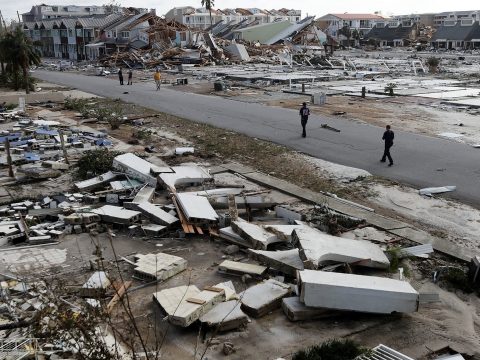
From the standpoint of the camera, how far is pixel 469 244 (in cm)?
954

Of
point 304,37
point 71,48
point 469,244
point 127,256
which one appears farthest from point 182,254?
point 71,48

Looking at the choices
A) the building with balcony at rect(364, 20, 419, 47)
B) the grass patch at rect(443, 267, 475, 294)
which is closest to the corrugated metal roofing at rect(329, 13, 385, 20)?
the building with balcony at rect(364, 20, 419, 47)

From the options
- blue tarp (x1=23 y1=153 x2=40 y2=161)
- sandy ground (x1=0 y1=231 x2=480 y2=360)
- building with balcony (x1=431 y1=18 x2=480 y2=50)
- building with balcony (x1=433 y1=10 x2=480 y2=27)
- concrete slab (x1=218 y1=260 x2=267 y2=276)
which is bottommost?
sandy ground (x1=0 y1=231 x2=480 y2=360)

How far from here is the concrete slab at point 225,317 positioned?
21.5ft

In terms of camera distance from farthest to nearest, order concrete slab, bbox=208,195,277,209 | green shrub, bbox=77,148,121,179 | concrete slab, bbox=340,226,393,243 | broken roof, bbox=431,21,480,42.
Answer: broken roof, bbox=431,21,480,42 < green shrub, bbox=77,148,121,179 < concrete slab, bbox=208,195,277,209 < concrete slab, bbox=340,226,393,243

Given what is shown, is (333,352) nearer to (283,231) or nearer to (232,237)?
(283,231)

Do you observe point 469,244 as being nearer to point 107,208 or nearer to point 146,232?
point 146,232

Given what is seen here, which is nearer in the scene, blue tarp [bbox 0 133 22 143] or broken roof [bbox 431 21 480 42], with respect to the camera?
blue tarp [bbox 0 133 22 143]

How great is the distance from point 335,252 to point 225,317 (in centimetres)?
245

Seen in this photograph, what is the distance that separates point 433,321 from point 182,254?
4.46 m

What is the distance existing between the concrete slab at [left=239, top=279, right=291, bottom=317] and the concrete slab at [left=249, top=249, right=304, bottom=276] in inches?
18.3

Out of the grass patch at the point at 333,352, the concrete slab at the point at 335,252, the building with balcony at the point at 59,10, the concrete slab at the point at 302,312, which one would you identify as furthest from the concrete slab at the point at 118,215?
the building with balcony at the point at 59,10

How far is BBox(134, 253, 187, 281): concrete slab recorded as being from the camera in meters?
8.05

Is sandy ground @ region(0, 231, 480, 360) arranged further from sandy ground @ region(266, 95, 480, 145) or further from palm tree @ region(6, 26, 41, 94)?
palm tree @ region(6, 26, 41, 94)
